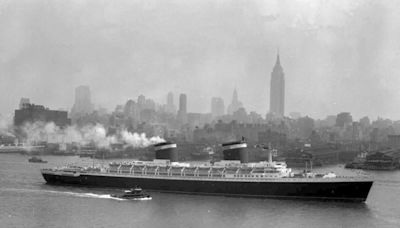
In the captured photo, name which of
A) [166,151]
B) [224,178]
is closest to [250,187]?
[224,178]

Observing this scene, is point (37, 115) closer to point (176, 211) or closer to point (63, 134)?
point (63, 134)

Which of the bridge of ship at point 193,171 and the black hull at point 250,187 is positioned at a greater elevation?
the bridge of ship at point 193,171

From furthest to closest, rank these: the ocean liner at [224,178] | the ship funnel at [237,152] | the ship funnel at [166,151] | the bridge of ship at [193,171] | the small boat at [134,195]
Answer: the ship funnel at [166,151]
the ship funnel at [237,152]
the bridge of ship at [193,171]
the small boat at [134,195]
the ocean liner at [224,178]

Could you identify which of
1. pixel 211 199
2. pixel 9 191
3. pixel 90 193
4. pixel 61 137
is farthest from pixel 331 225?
pixel 61 137

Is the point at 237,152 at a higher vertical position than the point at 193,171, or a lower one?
higher

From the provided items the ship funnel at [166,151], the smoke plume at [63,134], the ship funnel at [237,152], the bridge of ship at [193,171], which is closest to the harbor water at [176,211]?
the bridge of ship at [193,171]

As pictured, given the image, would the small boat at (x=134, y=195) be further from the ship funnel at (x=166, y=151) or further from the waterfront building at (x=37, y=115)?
the waterfront building at (x=37, y=115)
